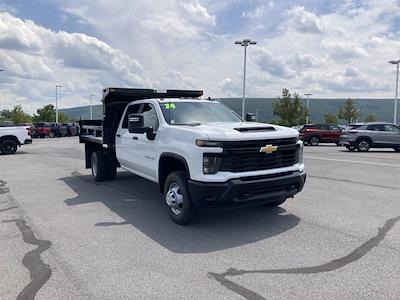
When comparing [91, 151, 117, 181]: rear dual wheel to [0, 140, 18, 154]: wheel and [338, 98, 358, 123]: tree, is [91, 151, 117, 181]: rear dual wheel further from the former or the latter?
[338, 98, 358, 123]: tree

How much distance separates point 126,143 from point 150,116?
122cm

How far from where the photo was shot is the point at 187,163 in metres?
5.79

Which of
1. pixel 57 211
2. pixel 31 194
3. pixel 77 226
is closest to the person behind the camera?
pixel 77 226

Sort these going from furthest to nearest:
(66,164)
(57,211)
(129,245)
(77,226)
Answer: (66,164) < (57,211) < (77,226) < (129,245)

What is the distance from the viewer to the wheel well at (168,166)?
6.26 meters

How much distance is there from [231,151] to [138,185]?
4.74 metres

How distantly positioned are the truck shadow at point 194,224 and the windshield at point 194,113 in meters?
1.60

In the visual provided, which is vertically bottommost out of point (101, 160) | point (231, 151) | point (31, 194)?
point (31, 194)

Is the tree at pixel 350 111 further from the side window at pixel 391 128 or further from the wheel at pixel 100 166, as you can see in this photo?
the wheel at pixel 100 166

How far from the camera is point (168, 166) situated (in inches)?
265

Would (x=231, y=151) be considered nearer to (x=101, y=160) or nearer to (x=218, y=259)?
(x=218, y=259)

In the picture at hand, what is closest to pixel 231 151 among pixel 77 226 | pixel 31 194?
pixel 77 226

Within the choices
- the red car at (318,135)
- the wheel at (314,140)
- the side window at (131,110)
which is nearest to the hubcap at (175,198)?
the side window at (131,110)

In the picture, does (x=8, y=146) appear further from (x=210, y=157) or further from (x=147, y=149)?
(x=210, y=157)
